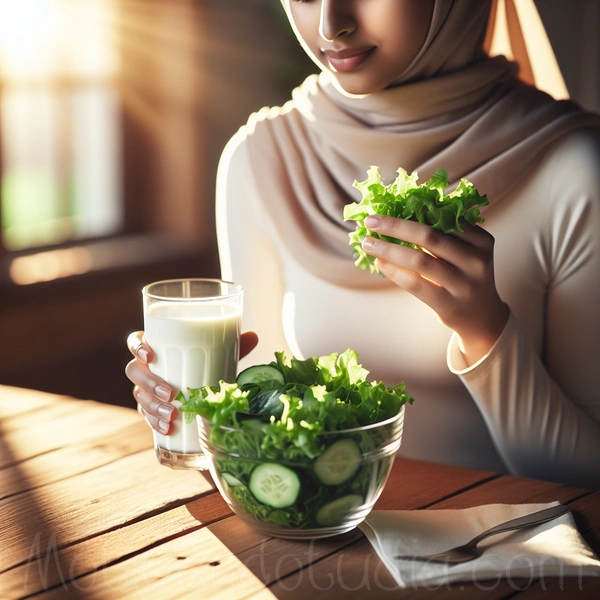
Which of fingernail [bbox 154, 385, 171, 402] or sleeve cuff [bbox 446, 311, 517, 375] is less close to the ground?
sleeve cuff [bbox 446, 311, 517, 375]

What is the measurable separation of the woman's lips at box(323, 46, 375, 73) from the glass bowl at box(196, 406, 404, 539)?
634 millimetres

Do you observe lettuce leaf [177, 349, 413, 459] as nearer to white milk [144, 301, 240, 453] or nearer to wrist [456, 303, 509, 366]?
white milk [144, 301, 240, 453]

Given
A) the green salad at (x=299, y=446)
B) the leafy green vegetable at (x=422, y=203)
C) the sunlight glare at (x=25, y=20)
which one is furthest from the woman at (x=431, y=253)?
the sunlight glare at (x=25, y=20)

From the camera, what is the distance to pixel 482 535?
98 cm

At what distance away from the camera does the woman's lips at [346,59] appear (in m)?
1.37

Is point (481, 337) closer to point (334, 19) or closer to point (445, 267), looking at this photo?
point (445, 267)

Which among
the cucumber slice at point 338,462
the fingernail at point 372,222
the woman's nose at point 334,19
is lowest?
the cucumber slice at point 338,462

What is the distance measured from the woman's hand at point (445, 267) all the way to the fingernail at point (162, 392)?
366 millimetres

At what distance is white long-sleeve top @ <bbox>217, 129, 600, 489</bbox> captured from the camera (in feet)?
4.64

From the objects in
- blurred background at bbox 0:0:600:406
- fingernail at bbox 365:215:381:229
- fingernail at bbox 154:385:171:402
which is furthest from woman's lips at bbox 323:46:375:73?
blurred background at bbox 0:0:600:406

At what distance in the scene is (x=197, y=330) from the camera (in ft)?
4.02

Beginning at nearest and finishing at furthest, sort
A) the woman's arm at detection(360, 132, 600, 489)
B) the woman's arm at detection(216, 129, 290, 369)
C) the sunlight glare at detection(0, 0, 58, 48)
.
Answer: the woman's arm at detection(360, 132, 600, 489)
the woman's arm at detection(216, 129, 290, 369)
the sunlight glare at detection(0, 0, 58, 48)

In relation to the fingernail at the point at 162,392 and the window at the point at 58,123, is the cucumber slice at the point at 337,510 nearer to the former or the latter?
the fingernail at the point at 162,392

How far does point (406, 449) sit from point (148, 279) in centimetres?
331
